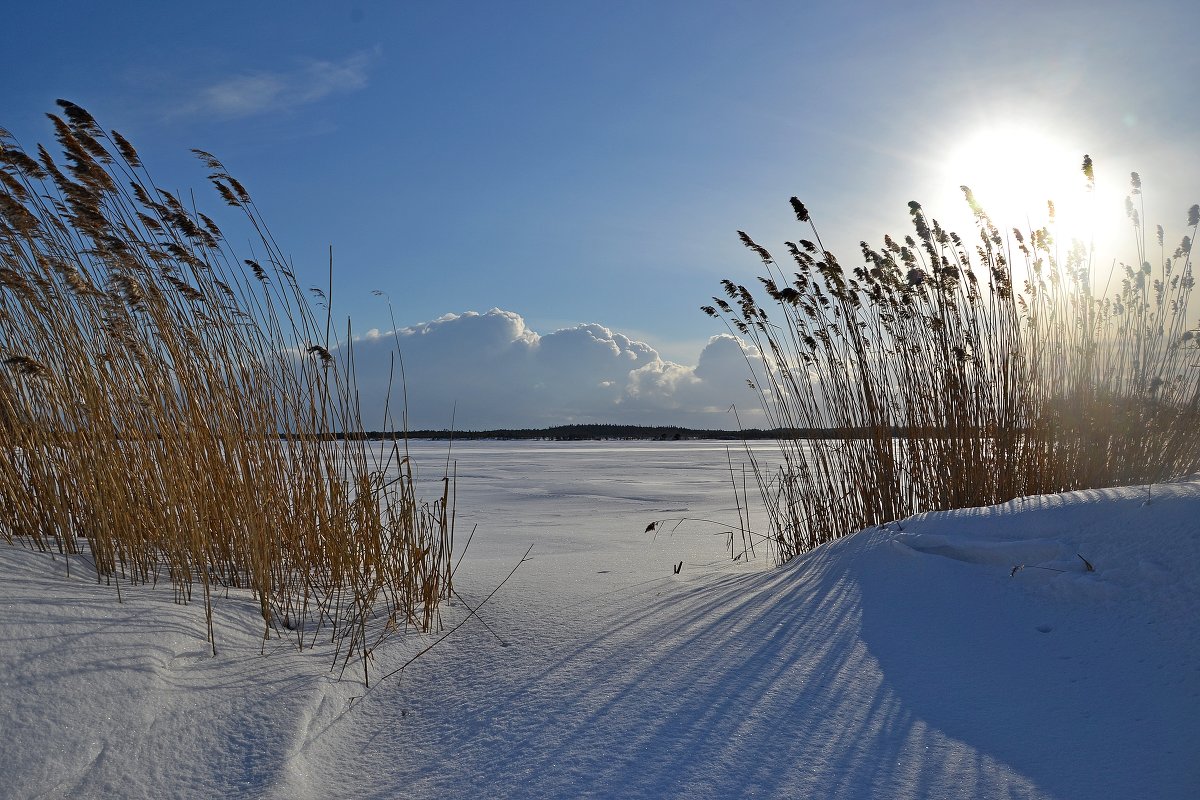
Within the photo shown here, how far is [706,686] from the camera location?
1547 mm

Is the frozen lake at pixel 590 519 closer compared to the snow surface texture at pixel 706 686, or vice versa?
the snow surface texture at pixel 706 686

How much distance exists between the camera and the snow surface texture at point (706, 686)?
4.11 ft

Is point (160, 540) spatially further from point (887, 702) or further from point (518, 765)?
point (887, 702)

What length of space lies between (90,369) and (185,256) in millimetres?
474

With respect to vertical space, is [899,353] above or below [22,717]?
above

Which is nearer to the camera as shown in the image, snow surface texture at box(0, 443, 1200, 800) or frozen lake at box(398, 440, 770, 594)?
snow surface texture at box(0, 443, 1200, 800)

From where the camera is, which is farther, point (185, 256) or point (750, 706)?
point (185, 256)

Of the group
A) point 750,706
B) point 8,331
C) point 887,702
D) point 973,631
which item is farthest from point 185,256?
point 973,631

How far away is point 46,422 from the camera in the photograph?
246 centimetres

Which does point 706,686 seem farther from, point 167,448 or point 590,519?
point 590,519

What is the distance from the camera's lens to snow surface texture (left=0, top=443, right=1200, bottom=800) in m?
1.25

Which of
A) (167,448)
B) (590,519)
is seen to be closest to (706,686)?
(167,448)

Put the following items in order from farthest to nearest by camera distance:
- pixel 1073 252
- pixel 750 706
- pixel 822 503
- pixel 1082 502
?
pixel 1073 252, pixel 822 503, pixel 1082 502, pixel 750 706

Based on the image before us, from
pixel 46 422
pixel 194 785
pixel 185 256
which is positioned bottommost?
pixel 194 785
